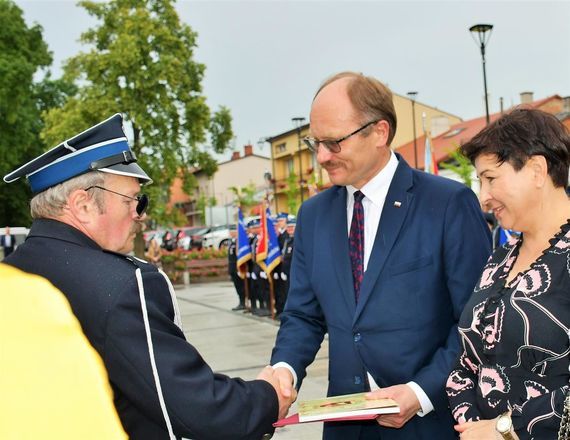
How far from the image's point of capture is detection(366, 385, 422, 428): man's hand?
2369 millimetres

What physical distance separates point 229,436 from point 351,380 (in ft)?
2.40

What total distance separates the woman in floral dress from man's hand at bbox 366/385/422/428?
16cm

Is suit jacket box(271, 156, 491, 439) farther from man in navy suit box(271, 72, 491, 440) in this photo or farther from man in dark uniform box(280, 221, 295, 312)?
man in dark uniform box(280, 221, 295, 312)

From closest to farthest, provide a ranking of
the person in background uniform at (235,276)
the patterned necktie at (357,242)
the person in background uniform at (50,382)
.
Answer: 1. the person in background uniform at (50,382)
2. the patterned necktie at (357,242)
3. the person in background uniform at (235,276)

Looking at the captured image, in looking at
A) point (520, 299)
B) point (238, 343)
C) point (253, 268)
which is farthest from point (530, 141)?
point (253, 268)

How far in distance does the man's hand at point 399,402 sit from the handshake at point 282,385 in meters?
0.30

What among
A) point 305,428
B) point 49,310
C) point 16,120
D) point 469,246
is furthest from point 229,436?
point 16,120

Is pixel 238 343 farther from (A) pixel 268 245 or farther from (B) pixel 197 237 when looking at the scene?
(B) pixel 197 237

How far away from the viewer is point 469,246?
253cm

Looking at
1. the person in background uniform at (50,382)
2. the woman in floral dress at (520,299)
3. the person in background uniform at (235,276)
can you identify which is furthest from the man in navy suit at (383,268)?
the person in background uniform at (235,276)

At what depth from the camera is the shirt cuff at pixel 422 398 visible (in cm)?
242

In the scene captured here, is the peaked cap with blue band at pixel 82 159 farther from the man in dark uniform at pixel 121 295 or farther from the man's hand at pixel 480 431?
the man's hand at pixel 480 431

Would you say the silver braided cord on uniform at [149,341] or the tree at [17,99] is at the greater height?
the tree at [17,99]

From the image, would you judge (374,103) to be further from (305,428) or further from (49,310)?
(305,428)
